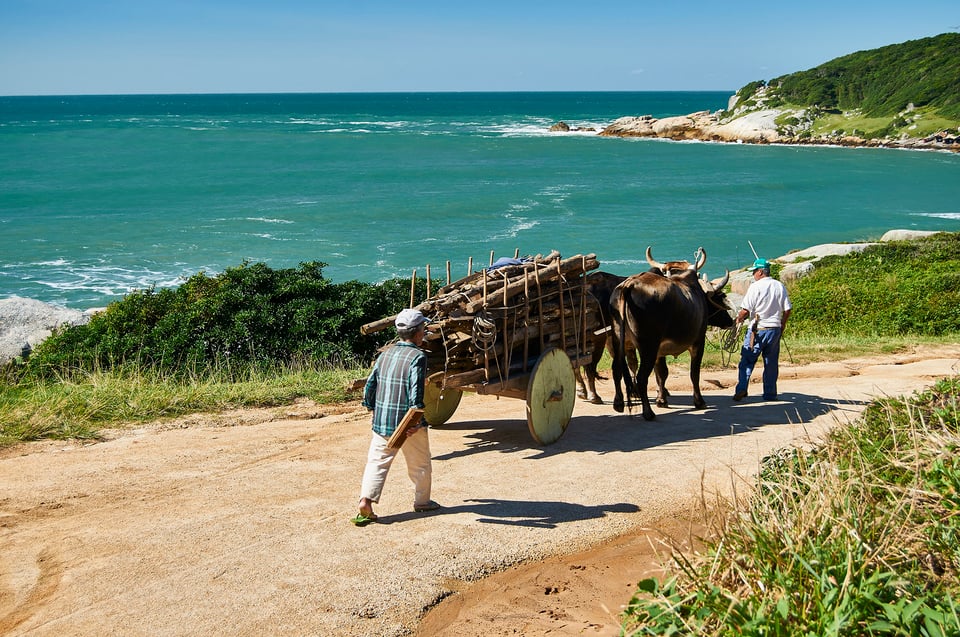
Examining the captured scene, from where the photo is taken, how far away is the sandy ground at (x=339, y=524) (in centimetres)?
624

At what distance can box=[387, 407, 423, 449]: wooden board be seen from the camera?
24.1 feet

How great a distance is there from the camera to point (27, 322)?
17750mm

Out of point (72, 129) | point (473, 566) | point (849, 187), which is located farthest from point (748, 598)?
point (72, 129)

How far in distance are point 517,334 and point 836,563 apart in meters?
4.98

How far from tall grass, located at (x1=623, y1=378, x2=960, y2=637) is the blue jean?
593 centimetres

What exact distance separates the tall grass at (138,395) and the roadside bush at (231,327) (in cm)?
62

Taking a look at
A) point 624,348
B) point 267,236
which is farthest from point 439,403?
point 267,236

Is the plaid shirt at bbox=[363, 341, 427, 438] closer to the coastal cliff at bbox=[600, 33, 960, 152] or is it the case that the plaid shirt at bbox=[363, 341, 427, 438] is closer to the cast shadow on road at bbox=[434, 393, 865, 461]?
the cast shadow on road at bbox=[434, 393, 865, 461]

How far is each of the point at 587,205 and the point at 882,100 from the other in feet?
159

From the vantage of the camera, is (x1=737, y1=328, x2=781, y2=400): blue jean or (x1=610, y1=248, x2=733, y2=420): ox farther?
(x1=737, y1=328, x2=781, y2=400): blue jean

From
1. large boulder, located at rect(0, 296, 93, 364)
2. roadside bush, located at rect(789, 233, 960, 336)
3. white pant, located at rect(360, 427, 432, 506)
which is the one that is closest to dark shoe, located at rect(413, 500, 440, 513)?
white pant, located at rect(360, 427, 432, 506)

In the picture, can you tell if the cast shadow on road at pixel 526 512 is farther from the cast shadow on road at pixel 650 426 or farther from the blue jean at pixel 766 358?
the blue jean at pixel 766 358

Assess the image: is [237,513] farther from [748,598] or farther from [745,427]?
[745,427]

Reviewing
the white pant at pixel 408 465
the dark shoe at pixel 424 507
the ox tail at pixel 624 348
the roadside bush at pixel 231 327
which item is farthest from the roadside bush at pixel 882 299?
the white pant at pixel 408 465
